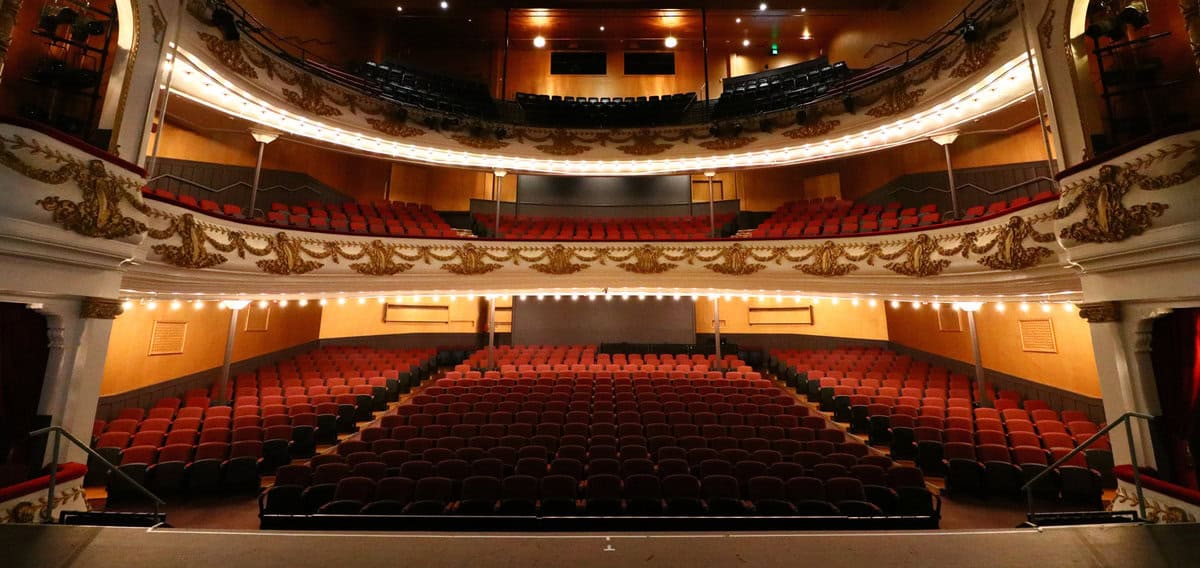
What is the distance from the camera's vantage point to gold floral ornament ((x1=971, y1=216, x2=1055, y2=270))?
5293mm

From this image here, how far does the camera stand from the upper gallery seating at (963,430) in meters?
4.85

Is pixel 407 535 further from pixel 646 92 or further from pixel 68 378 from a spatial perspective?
pixel 646 92

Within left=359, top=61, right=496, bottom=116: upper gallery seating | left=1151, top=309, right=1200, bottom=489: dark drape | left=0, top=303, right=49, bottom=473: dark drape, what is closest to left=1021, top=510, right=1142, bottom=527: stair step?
left=1151, top=309, right=1200, bottom=489: dark drape

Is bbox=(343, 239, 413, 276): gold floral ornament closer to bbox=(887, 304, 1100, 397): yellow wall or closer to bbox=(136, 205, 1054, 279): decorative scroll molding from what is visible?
bbox=(136, 205, 1054, 279): decorative scroll molding

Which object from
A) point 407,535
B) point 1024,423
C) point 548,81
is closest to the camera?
point 407,535

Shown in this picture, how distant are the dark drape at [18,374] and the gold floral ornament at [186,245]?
1.68m

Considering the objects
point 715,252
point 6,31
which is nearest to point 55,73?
point 6,31

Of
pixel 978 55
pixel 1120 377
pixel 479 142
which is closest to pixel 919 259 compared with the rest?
pixel 1120 377

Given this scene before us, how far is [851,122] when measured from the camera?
9523 millimetres

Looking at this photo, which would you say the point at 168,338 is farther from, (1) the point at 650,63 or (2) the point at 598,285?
(1) the point at 650,63

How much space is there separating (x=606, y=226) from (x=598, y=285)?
130 inches

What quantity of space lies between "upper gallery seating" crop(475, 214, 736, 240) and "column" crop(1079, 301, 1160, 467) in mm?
7477

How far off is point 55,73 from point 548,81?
1184 centimetres

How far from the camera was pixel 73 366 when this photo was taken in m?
3.85
